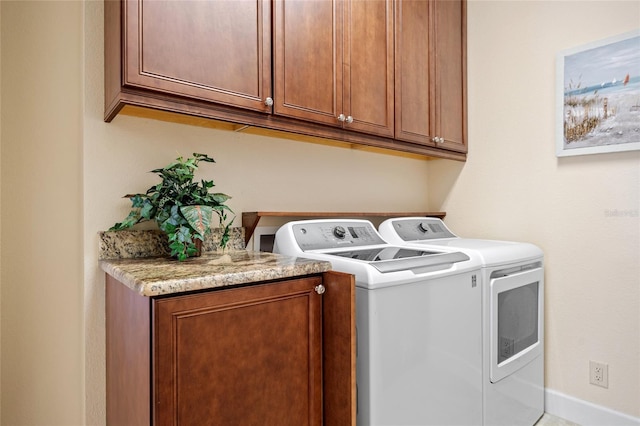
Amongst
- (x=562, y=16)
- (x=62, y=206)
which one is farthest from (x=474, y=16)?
(x=62, y=206)

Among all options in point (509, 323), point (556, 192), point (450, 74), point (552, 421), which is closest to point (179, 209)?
point (509, 323)

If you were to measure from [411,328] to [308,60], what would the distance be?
1110 millimetres

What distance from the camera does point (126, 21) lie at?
115 centimetres

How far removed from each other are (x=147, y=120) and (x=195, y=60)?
1.17ft

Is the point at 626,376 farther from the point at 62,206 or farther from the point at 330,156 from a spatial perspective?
the point at 62,206

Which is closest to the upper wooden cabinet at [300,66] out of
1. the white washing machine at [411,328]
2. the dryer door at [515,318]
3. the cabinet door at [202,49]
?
A: the cabinet door at [202,49]

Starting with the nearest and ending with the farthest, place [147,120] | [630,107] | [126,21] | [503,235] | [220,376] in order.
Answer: [220,376]
[126,21]
[147,120]
[630,107]
[503,235]

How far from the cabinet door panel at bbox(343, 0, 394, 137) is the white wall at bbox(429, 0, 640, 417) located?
81cm

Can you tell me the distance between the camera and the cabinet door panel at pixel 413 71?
197 centimetres

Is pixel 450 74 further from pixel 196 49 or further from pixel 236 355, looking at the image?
pixel 236 355

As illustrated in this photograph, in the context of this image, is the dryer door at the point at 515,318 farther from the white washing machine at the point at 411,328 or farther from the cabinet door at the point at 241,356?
the cabinet door at the point at 241,356

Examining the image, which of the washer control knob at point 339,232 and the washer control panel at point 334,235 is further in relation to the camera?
the washer control knob at point 339,232

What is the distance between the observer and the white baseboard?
6.22 ft

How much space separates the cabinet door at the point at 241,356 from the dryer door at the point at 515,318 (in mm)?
920
